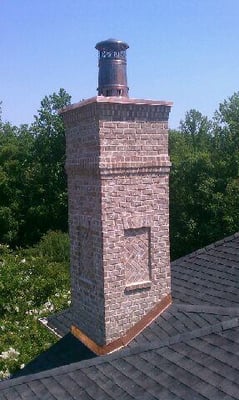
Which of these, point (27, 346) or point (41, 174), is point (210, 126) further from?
point (27, 346)

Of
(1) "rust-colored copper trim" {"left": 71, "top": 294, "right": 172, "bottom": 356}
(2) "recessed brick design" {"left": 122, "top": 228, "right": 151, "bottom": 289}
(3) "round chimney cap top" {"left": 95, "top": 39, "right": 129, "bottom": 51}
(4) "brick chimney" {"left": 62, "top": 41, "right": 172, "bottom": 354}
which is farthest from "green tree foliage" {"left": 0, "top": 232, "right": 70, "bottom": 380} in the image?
(3) "round chimney cap top" {"left": 95, "top": 39, "right": 129, "bottom": 51}

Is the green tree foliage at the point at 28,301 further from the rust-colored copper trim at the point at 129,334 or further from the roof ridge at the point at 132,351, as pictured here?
the roof ridge at the point at 132,351

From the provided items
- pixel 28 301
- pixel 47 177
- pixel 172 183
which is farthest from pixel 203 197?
pixel 28 301

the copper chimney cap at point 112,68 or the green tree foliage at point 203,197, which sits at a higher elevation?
the copper chimney cap at point 112,68

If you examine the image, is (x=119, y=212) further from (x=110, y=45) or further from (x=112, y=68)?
(x=110, y=45)

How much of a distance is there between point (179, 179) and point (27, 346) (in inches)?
740

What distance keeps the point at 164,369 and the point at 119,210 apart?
2.16 m

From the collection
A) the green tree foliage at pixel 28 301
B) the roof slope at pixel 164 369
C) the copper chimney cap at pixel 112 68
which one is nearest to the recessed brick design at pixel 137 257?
the roof slope at pixel 164 369

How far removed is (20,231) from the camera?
1300 inches

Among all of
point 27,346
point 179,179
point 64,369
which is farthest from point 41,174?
point 64,369

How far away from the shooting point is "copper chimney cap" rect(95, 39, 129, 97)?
705 centimetres

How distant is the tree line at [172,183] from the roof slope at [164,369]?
734 inches

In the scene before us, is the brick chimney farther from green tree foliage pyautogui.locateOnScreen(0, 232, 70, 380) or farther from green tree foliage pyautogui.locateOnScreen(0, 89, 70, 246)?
green tree foliage pyautogui.locateOnScreen(0, 89, 70, 246)

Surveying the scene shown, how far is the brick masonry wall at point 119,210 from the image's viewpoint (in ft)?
20.6
